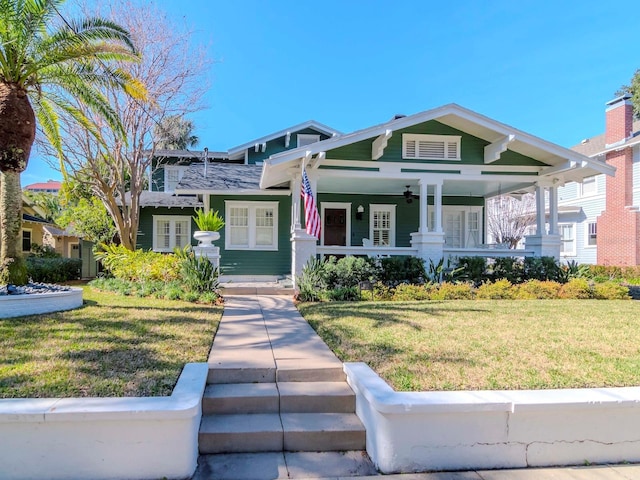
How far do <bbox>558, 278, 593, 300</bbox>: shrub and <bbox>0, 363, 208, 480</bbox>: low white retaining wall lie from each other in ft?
31.7

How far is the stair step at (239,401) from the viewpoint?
3.57m

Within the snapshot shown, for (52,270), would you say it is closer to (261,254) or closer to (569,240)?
(261,254)

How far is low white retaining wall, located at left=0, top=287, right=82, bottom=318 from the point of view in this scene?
619cm

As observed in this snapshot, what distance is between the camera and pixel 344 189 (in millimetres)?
13594

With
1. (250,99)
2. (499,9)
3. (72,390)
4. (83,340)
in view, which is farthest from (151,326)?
(250,99)

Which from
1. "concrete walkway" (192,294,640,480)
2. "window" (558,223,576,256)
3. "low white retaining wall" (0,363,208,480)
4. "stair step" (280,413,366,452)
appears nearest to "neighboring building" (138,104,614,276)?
"concrete walkway" (192,294,640,480)

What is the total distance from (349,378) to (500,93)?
71.2 ft

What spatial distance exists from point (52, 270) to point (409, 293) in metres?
11.9

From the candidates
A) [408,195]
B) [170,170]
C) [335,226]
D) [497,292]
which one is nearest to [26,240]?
[170,170]

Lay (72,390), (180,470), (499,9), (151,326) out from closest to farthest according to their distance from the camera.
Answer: (180,470) → (72,390) → (151,326) → (499,9)

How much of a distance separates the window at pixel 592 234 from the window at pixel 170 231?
20.1 meters

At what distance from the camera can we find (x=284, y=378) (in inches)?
159

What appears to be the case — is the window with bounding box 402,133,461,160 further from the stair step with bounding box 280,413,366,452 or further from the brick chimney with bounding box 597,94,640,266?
the brick chimney with bounding box 597,94,640,266

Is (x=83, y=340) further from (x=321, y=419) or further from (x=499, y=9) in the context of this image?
(x=499, y=9)
